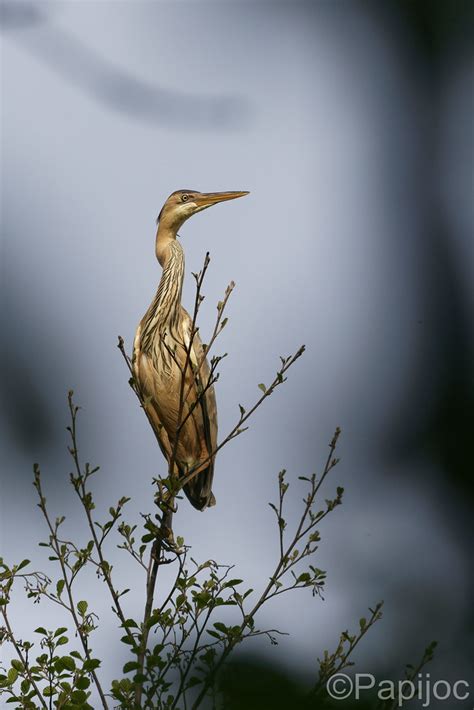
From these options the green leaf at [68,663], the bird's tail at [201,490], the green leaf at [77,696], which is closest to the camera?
the green leaf at [77,696]

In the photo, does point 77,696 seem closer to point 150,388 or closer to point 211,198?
point 150,388

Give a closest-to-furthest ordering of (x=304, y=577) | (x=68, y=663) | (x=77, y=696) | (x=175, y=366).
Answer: (x=77, y=696)
(x=68, y=663)
(x=304, y=577)
(x=175, y=366)

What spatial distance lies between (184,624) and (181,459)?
1.51 meters

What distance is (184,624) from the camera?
8.62 feet

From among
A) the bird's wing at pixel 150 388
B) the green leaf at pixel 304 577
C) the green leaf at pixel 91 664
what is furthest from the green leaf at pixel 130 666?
the bird's wing at pixel 150 388

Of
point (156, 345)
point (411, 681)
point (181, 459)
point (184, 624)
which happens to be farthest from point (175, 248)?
point (411, 681)

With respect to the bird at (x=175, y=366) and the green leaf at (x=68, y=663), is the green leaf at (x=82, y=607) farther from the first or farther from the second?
the bird at (x=175, y=366)

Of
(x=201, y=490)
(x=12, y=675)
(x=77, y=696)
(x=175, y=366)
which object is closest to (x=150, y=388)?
(x=175, y=366)

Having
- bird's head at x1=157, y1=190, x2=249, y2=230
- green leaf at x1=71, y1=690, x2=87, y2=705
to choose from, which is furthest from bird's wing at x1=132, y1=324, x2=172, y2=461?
green leaf at x1=71, y1=690, x2=87, y2=705

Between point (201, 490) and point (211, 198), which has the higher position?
point (211, 198)

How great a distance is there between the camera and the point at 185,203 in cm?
446

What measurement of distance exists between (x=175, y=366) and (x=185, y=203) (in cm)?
99

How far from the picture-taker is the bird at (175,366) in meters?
3.90

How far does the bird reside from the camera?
3898mm
